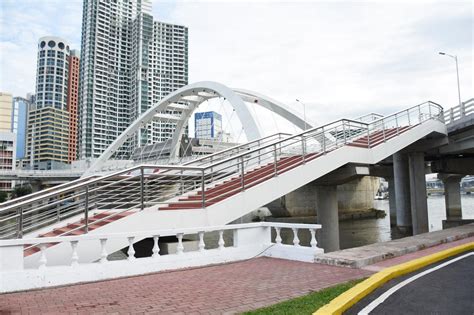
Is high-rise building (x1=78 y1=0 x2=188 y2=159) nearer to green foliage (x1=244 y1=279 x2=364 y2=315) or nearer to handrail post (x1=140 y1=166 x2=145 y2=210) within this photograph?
handrail post (x1=140 y1=166 x2=145 y2=210)

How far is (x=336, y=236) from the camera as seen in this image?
64.4 ft

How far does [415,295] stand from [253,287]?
242cm

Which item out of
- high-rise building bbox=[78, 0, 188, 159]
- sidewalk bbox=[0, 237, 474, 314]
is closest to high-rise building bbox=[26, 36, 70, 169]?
high-rise building bbox=[78, 0, 188, 159]

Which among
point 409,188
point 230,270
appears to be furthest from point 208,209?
point 409,188

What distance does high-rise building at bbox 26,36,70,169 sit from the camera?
435ft

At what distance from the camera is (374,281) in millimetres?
6191

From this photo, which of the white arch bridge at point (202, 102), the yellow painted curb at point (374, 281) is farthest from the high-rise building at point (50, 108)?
the yellow painted curb at point (374, 281)

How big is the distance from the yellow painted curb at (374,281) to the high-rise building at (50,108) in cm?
13754

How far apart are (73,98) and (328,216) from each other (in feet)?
479

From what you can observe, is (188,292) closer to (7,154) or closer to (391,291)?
(391,291)

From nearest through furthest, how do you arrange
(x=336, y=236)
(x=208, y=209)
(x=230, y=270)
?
(x=230, y=270) → (x=208, y=209) → (x=336, y=236)

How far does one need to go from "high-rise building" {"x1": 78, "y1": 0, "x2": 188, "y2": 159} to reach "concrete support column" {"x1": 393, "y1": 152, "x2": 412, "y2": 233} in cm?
7732

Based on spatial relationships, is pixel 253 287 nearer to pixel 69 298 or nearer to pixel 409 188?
pixel 69 298

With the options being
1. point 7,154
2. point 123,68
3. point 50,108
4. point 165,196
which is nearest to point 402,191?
point 165,196
